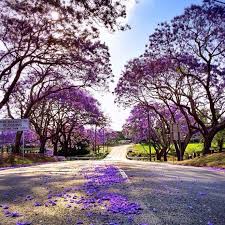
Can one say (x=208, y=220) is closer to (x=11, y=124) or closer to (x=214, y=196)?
(x=214, y=196)

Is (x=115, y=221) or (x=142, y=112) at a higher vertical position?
(x=142, y=112)

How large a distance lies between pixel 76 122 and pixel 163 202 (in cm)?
4564

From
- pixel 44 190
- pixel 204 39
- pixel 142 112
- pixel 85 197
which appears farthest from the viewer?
pixel 142 112

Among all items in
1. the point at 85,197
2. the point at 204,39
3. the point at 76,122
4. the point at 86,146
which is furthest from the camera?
the point at 86,146

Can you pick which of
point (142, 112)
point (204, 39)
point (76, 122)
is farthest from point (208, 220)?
point (76, 122)

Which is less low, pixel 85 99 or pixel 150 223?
pixel 85 99

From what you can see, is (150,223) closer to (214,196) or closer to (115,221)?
(115,221)

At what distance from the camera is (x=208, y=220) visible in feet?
16.5

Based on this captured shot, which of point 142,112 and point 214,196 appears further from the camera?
point 142,112

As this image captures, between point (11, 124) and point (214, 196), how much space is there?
23.7 metres

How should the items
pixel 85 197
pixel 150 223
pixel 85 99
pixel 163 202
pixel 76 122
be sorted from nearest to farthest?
pixel 150 223
pixel 163 202
pixel 85 197
pixel 85 99
pixel 76 122

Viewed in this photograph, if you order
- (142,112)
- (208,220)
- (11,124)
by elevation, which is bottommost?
(208,220)

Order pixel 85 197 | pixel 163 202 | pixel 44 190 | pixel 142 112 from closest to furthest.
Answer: pixel 163 202 → pixel 85 197 → pixel 44 190 → pixel 142 112

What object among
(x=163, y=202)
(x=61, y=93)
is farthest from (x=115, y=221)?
(x=61, y=93)
